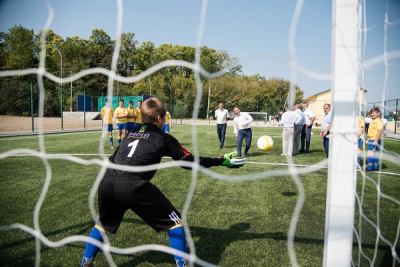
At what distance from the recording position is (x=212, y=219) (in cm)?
341

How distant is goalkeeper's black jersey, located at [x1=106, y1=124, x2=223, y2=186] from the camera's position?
2246mm

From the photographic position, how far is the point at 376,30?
2.17m

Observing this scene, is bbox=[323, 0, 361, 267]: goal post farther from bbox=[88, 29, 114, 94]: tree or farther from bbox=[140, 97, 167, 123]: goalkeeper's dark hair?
bbox=[88, 29, 114, 94]: tree

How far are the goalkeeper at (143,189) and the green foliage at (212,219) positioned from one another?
404 mm

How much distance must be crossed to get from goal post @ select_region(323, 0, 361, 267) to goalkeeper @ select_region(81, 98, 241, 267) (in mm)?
977

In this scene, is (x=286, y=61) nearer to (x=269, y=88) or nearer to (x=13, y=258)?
(x=13, y=258)

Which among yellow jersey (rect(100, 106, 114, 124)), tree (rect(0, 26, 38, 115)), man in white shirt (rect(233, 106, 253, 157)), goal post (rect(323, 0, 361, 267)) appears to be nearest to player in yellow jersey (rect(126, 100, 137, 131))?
yellow jersey (rect(100, 106, 114, 124))

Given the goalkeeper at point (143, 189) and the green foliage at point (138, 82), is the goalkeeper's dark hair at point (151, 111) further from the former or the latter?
the green foliage at point (138, 82)

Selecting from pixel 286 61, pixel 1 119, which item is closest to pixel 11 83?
pixel 1 119

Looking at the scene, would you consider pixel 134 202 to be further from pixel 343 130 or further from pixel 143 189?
pixel 343 130

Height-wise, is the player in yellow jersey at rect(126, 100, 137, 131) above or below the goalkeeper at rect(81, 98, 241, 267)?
above

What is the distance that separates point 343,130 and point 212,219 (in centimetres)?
216

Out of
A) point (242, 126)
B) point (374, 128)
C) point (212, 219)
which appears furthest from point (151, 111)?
point (374, 128)

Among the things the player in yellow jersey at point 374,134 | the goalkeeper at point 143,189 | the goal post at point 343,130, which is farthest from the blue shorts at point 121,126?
the goal post at point 343,130
